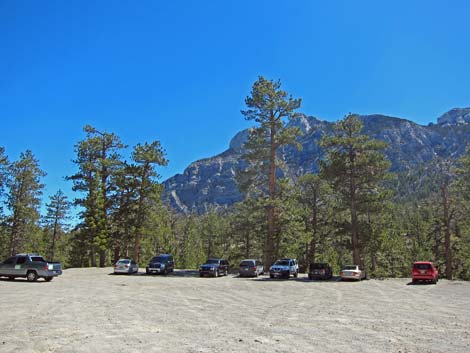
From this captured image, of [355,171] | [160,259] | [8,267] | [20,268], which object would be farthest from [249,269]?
[8,267]

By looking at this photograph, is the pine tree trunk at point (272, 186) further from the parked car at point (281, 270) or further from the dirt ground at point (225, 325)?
the dirt ground at point (225, 325)

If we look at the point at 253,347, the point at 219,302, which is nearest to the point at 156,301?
the point at 219,302

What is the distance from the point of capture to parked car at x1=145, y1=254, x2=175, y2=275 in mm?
37000

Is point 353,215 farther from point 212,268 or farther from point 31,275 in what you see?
point 31,275

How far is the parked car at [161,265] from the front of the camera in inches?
1457

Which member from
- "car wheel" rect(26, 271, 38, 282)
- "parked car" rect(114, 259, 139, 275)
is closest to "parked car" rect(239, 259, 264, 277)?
"parked car" rect(114, 259, 139, 275)

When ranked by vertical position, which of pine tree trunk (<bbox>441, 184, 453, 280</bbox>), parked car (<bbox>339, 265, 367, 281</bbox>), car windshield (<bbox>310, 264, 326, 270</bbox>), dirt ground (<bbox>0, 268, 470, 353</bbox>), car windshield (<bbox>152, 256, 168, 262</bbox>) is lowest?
dirt ground (<bbox>0, 268, 470, 353</bbox>)

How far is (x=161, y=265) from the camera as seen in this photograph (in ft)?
122

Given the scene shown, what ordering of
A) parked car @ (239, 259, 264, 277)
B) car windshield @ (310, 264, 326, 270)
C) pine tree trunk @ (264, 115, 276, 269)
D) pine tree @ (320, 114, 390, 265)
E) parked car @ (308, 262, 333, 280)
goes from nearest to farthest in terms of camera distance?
parked car @ (308, 262, 333, 280), car windshield @ (310, 264, 326, 270), pine tree @ (320, 114, 390, 265), parked car @ (239, 259, 264, 277), pine tree trunk @ (264, 115, 276, 269)

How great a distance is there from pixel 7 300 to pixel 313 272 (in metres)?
24.4

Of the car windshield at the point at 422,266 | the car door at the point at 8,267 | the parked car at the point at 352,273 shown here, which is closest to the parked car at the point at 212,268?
the parked car at the point at 352,273

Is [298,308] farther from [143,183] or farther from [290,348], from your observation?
[143,183]

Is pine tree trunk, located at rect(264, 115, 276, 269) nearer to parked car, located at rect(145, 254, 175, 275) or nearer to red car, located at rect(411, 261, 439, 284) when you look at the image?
parked car, located at rect(145, 254, 175, 275)

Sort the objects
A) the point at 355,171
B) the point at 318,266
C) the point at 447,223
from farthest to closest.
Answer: the point at 447,223 → the point at 355,171 → the point at 318,266
